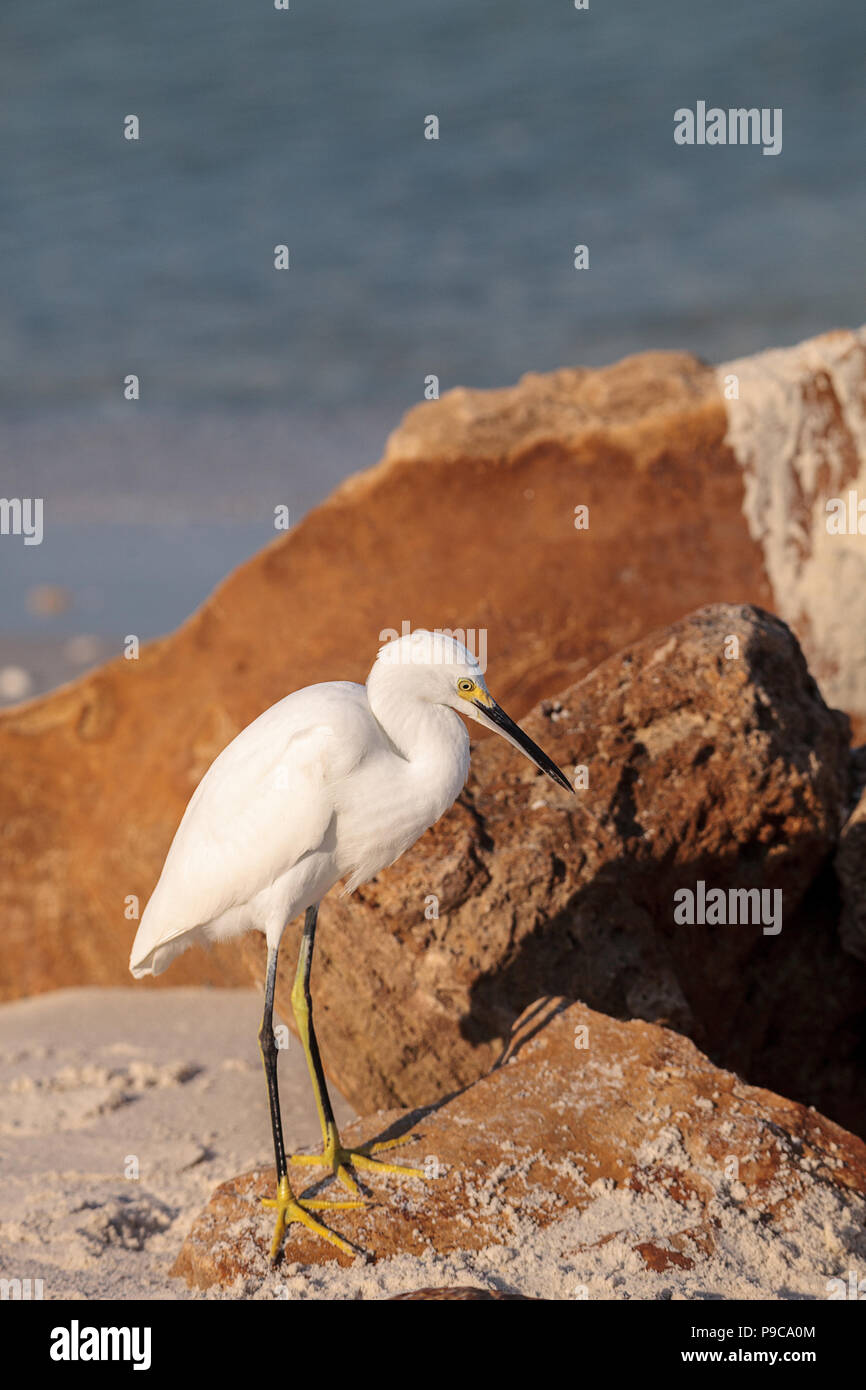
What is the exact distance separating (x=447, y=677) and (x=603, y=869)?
5.32ft

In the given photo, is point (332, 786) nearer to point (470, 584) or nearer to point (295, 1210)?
point (295, 1210)

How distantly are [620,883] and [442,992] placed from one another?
93 cm

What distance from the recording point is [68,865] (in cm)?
1020

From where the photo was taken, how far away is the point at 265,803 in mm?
4219

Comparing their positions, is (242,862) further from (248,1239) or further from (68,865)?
(68,865)

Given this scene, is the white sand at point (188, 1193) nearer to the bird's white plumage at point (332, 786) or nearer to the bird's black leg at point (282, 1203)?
the bird's black leg at point (282, 1203)

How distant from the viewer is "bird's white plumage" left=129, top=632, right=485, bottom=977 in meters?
4.13

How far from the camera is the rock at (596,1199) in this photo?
363 cm

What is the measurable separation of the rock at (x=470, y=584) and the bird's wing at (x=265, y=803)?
17.8 feet

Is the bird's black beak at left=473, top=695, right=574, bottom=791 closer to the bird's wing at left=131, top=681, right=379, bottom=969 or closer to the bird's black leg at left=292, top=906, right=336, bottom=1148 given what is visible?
the bird's wing at left=131, top=681, right=379, bottom=969

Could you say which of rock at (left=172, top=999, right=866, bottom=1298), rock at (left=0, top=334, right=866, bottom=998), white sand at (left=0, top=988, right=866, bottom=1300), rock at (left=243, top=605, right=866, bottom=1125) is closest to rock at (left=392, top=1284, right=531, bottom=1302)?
rock at (left=172, top=999, right=866, bottom=1298)

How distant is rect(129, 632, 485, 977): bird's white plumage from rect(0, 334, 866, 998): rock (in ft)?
18.1

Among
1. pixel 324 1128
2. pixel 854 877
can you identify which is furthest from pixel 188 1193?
pixel 854 877

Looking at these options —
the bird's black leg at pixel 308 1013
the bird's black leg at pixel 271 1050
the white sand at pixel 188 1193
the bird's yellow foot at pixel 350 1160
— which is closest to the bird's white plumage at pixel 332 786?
the bird's black leg at pixel 271 1050
